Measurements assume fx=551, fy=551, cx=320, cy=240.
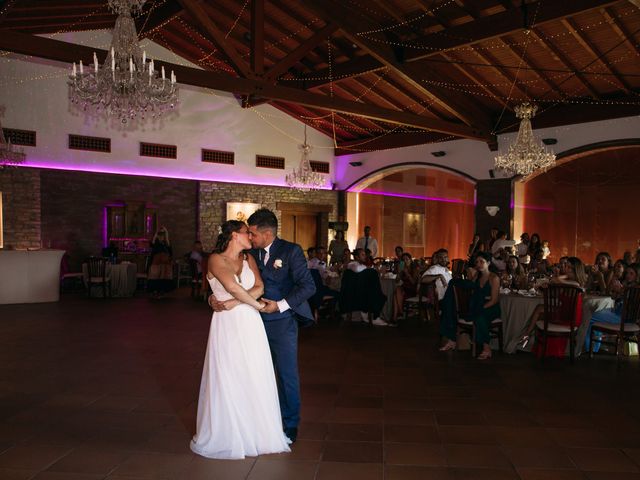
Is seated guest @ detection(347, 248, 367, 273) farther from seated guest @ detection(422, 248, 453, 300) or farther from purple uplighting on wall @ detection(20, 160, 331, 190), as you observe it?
purple uplighting on wall @ detection(20, 160, 331, 190)

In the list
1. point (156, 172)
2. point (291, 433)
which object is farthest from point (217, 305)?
point (156, 172)

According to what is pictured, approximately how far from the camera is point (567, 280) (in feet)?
21.1

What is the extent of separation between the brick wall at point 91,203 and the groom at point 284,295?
10127 millimetres

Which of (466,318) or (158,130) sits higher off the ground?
(158,130)

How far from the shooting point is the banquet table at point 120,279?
1077 centimetres

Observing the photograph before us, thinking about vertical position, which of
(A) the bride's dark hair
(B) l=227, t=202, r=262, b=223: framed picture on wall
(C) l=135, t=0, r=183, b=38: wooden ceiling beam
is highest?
(C) l=135, t=0, r=183, b=38: wooden ceiling beam

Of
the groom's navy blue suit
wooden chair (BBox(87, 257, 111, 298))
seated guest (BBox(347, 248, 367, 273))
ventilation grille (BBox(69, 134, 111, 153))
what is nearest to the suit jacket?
the groom's navy blue suit

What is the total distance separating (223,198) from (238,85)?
495cm

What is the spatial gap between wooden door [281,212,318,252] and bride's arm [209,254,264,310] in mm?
11845

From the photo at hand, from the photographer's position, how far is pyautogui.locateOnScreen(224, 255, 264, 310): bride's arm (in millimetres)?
3039

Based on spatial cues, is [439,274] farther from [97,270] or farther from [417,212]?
[417,212]

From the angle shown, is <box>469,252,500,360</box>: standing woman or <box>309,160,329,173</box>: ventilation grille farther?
<box>309,160,329,173</box>: ventilation grille

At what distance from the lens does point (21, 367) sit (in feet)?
16.8

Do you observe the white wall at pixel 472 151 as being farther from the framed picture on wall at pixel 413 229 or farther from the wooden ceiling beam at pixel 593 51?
the framed picture on wall at pixel 413 229
